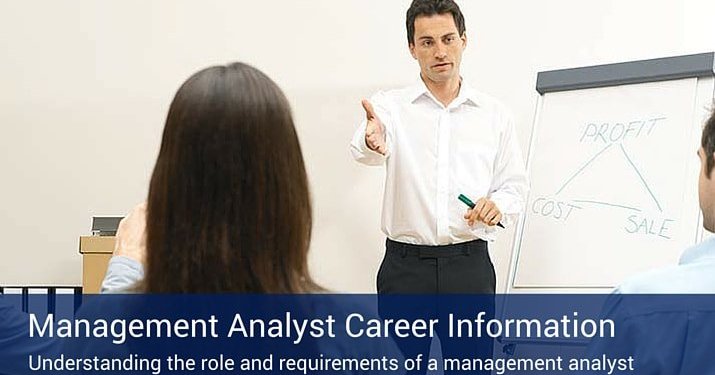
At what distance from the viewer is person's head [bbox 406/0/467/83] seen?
2779 millimetres

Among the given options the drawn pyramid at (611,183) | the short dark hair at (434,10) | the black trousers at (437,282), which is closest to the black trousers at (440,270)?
the black trousers at (437,282)

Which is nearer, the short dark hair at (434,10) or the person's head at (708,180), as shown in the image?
the person's head at (708,180)

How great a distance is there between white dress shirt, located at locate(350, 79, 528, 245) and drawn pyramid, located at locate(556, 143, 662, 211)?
0.20 m

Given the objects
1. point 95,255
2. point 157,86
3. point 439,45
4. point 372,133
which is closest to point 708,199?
point 372,133

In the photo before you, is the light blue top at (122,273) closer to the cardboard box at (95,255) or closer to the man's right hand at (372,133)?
the man's right hand at (372,133)

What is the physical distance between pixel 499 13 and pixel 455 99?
1.78ft

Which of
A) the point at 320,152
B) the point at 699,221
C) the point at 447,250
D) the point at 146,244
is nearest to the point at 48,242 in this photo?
the point at 320,152

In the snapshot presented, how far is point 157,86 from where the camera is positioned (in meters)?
3.28

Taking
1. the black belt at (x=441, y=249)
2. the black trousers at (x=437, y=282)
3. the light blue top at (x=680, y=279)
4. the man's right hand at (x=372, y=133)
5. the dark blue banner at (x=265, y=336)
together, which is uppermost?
the man's right hand at (x=372, y=133)

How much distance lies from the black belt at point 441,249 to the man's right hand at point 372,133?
0.28 metres

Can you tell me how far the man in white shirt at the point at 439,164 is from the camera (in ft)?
8.95

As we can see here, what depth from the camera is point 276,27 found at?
10.8 feet

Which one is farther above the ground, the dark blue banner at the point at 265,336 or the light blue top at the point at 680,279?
the light blue top at the point at 680,279

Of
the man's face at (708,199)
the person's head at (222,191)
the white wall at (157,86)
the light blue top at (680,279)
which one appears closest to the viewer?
the person's head at (222,191)
